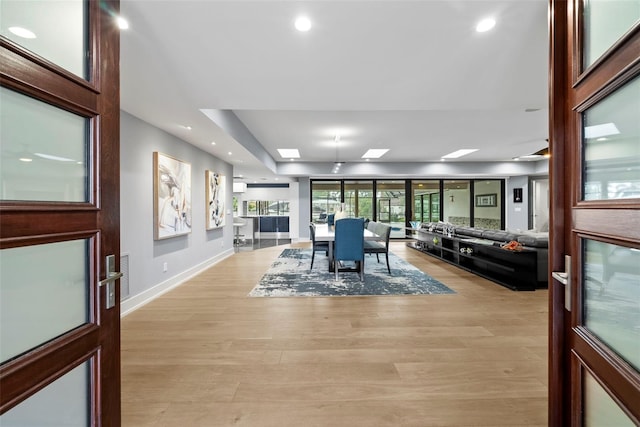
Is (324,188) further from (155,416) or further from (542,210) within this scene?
(155,416)

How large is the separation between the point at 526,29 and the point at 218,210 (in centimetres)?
546

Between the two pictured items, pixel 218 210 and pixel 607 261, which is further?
pixel 218 210

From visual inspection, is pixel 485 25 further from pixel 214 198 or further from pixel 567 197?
pixel 214 198

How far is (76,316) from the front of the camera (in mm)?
1045

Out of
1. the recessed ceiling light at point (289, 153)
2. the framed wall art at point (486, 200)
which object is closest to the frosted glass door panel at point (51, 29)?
the recessed ceiling light at point (289, 153)

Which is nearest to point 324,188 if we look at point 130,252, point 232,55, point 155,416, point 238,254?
point 238,254

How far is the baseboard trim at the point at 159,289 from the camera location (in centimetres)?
316

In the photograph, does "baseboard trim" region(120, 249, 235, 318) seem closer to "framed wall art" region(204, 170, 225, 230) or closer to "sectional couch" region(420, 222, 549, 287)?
"framed wall art" region(204, 170, 225, 230)

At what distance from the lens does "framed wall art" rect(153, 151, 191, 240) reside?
3705 millimetres

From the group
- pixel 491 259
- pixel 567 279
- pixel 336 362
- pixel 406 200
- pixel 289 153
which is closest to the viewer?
pixel 567 279

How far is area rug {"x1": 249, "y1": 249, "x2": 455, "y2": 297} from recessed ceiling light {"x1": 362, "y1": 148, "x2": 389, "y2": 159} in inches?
106

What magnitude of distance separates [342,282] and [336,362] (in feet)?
7.29

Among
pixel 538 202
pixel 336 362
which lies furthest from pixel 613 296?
pixel 538 202

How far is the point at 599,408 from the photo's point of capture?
96 cm
